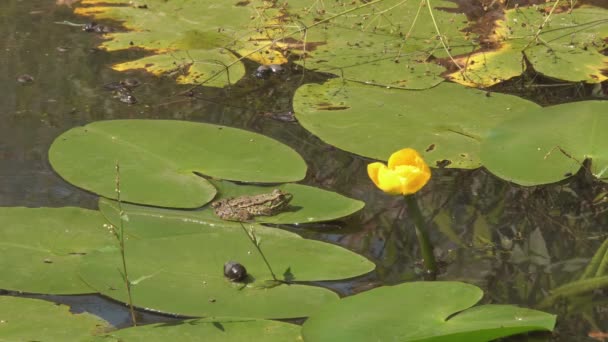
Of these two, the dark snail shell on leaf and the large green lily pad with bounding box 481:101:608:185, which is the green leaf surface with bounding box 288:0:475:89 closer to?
the large green lily pad with bounding box 481:101:608:185

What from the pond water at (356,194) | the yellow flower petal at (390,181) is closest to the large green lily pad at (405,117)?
the pond water at (356,194)

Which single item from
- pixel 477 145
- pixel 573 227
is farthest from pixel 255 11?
pixel 573 227

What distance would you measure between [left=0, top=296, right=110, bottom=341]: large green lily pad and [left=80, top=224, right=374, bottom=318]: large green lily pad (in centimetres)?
8

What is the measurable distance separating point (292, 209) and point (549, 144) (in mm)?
636

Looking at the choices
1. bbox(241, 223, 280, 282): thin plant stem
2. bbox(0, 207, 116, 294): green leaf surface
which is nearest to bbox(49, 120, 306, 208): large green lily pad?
bbox(0, 207, 116, 294): green leaf surface

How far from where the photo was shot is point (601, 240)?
2100 mm

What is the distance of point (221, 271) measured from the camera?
1975 millimetres

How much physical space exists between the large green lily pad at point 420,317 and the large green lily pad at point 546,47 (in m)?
1.30

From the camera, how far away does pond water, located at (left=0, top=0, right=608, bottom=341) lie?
6.48ft

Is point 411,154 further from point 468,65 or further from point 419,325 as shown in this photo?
point 468,65

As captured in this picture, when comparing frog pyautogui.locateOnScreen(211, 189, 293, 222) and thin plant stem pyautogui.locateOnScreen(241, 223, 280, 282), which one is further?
frog pyautogui.locateOnScreen(211, 189, 293, 222)

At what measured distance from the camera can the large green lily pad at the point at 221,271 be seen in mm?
1868

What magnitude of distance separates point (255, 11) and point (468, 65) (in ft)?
3.17

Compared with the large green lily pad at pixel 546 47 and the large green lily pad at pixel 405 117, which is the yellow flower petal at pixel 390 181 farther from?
the large green lily pad at pixel 546 47
